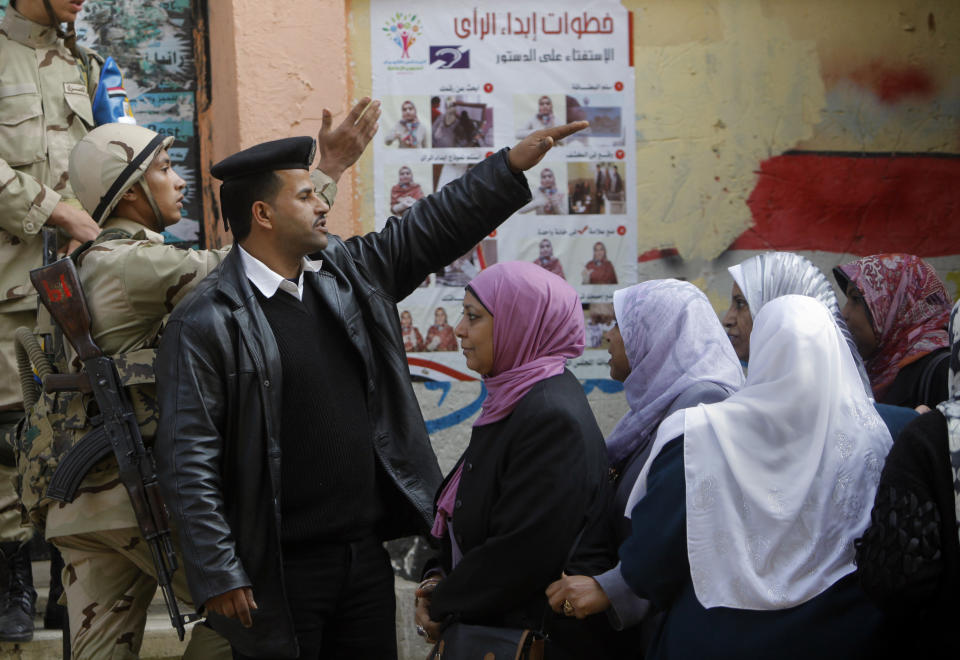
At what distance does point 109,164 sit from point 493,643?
1.73m

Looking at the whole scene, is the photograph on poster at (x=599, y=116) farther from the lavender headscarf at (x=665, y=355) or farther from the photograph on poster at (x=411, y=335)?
the lavender headscarf at (x=665, y=355)

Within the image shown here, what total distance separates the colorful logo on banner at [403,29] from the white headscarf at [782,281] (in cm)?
233

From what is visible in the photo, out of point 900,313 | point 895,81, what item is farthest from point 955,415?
point 895,81

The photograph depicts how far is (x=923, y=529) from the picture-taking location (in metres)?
2.12

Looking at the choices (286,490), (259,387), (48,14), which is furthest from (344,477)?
(48,14)

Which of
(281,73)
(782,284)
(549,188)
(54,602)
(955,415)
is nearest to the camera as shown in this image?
(955,415)

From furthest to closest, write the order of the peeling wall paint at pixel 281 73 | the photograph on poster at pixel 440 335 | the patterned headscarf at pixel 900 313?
the photograph on poster at pixel 440 335 < the peeling wall paint at pixel 281 73 < the patterned headscarf at pixel 900 313

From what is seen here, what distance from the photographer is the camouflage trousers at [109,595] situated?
121 inches

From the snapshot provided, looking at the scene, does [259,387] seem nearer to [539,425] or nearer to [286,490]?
[286,490]

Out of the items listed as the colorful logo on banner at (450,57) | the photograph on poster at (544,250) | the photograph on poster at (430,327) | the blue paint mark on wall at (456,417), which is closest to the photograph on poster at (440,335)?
the photograph on poster at (430,327)

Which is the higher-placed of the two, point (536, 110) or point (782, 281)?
point (536, 110)

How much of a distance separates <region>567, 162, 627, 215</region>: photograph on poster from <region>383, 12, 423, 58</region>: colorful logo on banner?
96cm

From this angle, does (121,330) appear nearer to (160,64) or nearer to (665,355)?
(665,355)

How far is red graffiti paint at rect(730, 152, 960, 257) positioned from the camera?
5.32 meters
